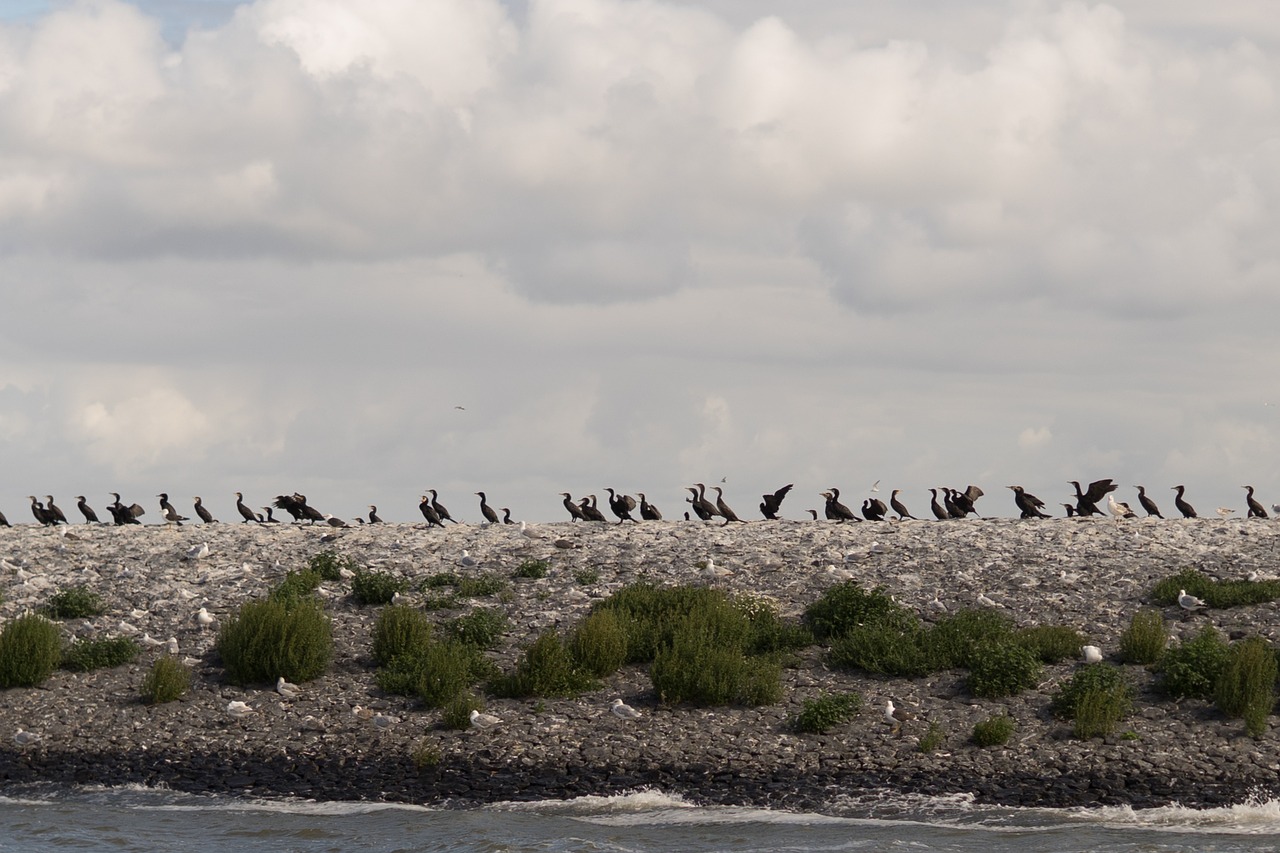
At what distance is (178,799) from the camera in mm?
22688

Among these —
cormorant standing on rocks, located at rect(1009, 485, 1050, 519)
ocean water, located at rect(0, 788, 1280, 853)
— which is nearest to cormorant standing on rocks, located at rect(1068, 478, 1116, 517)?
cormorant standing on rocks, located at rect(1009, 485, 1050, 519)

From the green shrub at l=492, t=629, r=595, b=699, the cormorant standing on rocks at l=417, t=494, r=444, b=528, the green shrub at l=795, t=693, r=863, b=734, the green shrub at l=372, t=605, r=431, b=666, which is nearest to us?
the green shrub at l=795, t=693, r=863, b=734

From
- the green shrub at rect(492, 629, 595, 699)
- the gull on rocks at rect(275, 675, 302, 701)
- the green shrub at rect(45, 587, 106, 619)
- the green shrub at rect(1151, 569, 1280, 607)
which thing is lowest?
the gull on rocks at rect(275, 675, 302, 701)

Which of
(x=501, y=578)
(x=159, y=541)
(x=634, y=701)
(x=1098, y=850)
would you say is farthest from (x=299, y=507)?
(x=1098, y=850)

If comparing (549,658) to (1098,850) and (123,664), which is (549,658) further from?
(1098,850)

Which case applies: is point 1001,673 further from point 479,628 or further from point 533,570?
point 533,570

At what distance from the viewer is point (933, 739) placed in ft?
75.7

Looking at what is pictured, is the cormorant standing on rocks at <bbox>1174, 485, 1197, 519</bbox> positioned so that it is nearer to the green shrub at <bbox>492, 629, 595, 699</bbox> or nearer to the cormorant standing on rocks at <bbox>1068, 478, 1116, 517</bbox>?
the cormorant standing on rocks at <bbox>1068, 478, 1116, 517</bbox>

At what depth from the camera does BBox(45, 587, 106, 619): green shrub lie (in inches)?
1127

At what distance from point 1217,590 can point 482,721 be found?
42.0ft

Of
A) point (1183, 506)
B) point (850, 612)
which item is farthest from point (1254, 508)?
point (850, 612)

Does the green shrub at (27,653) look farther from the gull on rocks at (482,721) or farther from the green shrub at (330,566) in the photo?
the gull on rocks at (482,721)

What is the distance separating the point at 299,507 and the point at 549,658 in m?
15.4

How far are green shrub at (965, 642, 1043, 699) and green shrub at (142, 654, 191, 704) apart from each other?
12.4 meters
